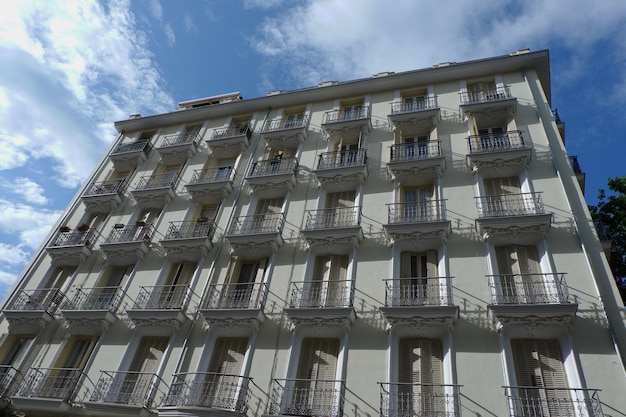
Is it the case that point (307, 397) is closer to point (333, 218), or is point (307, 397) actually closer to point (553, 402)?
point (553, 402)

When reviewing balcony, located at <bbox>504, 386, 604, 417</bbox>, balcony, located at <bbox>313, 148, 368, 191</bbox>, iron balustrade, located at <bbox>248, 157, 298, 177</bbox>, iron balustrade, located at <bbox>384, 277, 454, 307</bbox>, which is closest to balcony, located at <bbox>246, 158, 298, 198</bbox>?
iron balustrade, located at <bbox>248, 157, 298, 177</bbox>

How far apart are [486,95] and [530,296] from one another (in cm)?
1029

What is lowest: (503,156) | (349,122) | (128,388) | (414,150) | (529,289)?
(128,388)

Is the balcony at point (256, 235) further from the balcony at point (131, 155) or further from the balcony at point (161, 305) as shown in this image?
the balcony at point (131, 155)

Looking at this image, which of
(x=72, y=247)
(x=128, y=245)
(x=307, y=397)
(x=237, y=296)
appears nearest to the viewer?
(x=307, y=397)

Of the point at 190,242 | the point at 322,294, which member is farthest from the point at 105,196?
the point at 322,294

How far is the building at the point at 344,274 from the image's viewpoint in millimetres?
11612

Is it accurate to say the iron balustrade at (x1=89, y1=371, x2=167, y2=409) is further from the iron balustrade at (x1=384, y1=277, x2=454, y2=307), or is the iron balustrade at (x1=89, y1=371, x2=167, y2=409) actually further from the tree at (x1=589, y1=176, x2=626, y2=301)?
the tree at (x1=589, y1=176, x2=626, y2=301)

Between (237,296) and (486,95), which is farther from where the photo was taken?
(486,95)

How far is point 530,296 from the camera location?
1238cm

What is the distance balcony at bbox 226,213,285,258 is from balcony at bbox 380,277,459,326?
4911 mm

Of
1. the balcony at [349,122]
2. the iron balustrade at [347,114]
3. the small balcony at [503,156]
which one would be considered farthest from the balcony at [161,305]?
the small balcony at [503,156]

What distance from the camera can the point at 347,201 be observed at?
1744 centimetres

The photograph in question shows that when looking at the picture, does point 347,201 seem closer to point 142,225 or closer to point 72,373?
point 142,225
